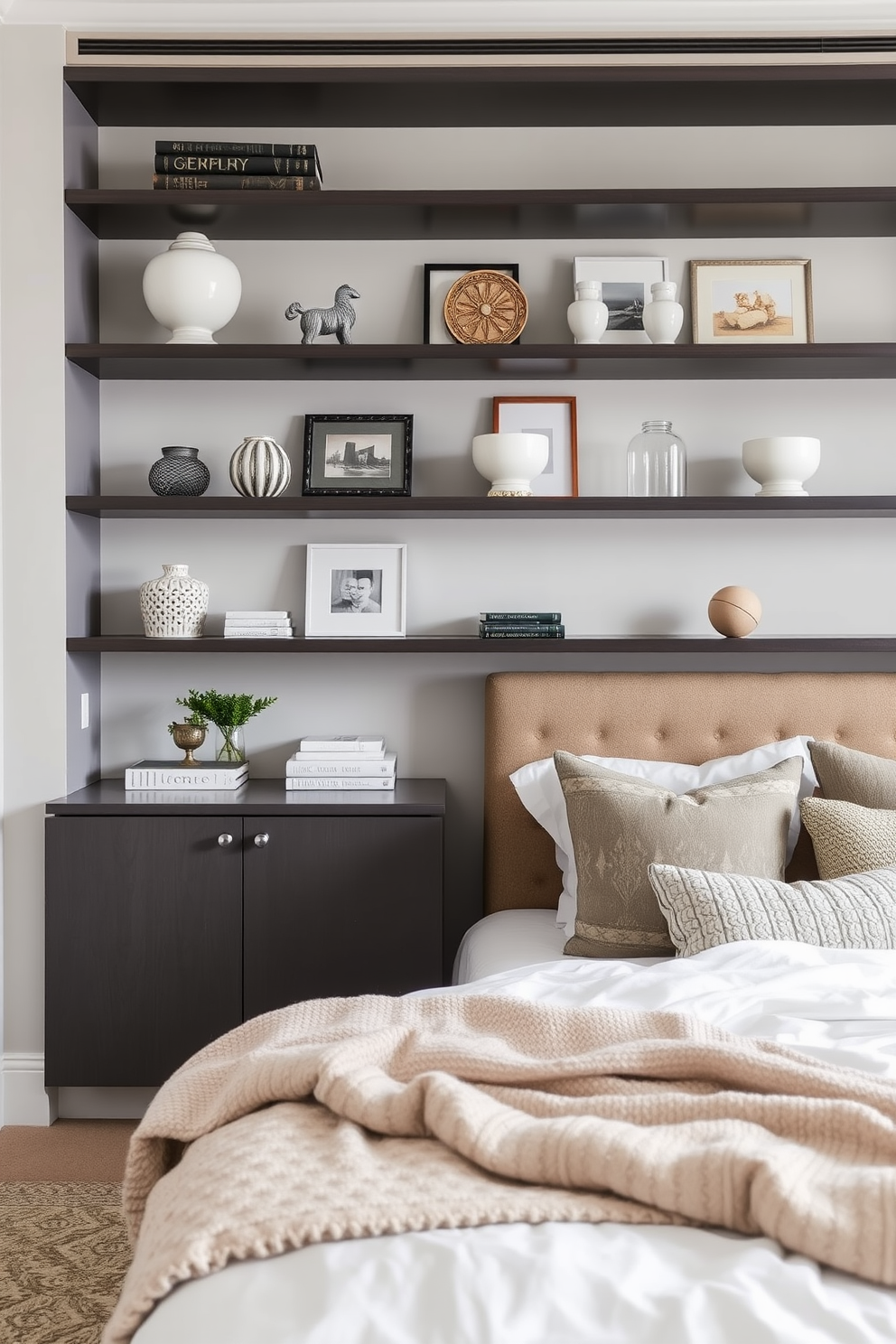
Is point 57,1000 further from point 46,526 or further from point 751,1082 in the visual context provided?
point 751,1082

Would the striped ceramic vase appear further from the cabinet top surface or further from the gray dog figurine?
the cabinet top surface

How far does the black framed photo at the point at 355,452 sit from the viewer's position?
2902 millimetres

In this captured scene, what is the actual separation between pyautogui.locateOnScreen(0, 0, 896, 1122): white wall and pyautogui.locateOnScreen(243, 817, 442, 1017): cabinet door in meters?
0.39

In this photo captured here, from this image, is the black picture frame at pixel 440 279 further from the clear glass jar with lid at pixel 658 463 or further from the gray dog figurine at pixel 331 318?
the clear glass jar with lid at pixel 658 463

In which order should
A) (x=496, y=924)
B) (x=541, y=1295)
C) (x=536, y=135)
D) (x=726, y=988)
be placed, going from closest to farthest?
(x=541, y=1295) < (x=726, y=988) < (x=496, y=924) < (x=536, y=135)

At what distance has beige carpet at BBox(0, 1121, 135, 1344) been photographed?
1933 mm

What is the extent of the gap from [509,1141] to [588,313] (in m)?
2.11

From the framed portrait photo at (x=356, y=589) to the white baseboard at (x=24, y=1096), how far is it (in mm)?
1329

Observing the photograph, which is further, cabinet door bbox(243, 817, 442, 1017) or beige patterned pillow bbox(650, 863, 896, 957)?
cabinet door bbox(243, 817, 442, 1017)

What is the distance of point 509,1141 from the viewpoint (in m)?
1.20

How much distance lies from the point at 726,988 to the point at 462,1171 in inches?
28.7

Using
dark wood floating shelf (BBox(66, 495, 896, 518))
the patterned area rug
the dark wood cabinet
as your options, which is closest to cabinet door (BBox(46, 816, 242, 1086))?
the dark wood cabinet

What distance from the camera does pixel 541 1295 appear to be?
100 cm

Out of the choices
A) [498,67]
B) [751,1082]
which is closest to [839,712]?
[751,1082]
